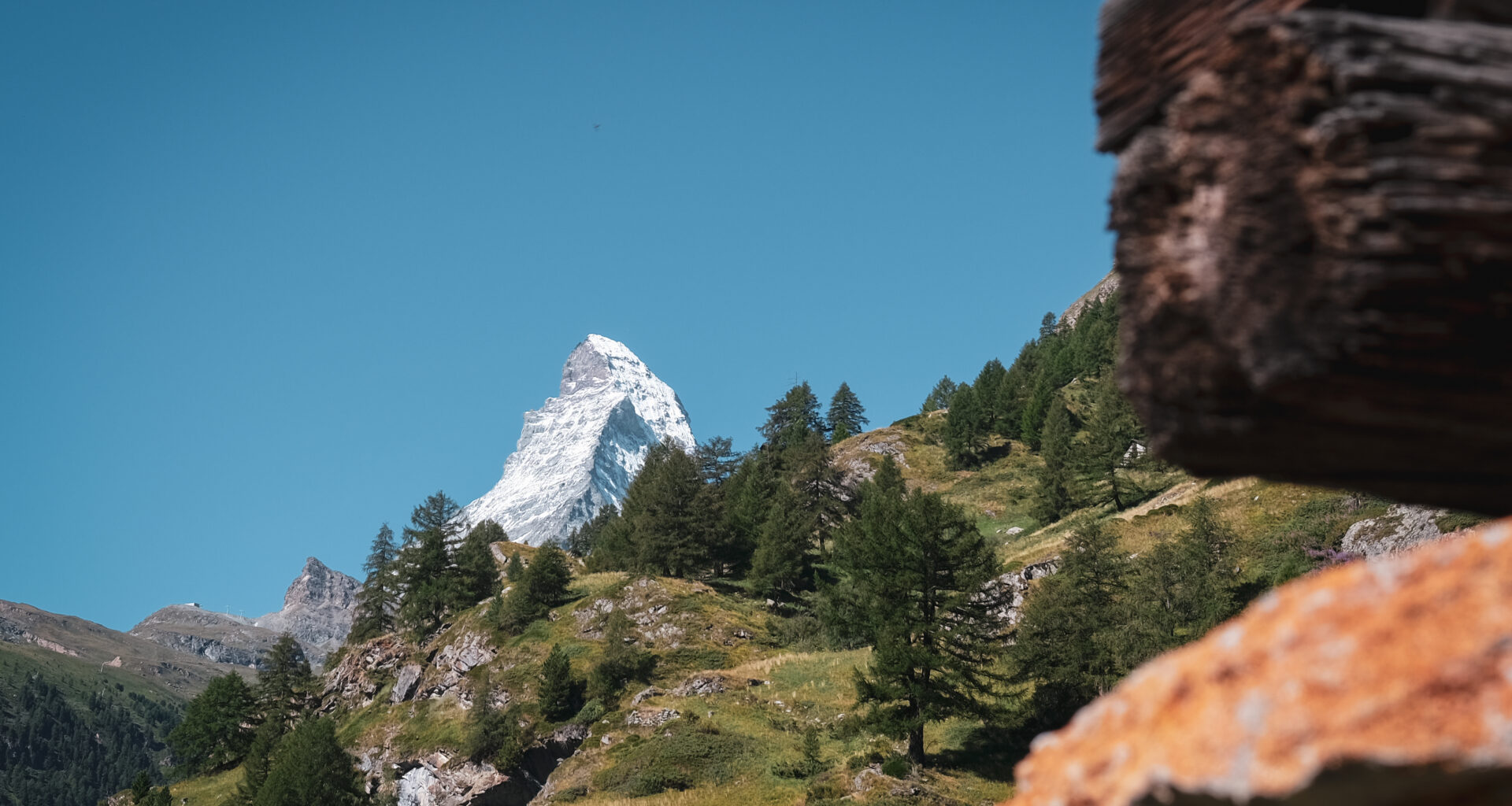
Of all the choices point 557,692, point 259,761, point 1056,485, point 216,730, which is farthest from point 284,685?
point 1056,485

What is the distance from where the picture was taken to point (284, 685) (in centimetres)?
6856

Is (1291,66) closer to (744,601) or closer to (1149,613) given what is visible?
(1149,613)

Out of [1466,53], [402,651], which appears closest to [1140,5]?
[1466,53]

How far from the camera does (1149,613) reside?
2570 centimetres

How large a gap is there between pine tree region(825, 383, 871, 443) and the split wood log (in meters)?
119

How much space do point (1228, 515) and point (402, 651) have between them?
57740mm

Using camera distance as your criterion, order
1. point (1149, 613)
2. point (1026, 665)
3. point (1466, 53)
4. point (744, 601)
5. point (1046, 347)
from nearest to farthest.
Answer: point (1466, 53) < point (1149, 613) < point (1026, 665) < point (744, 601) < point (1046, 347)

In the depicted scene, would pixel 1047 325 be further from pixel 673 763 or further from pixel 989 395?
pixel 673 763

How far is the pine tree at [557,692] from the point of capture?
44000 millimetres

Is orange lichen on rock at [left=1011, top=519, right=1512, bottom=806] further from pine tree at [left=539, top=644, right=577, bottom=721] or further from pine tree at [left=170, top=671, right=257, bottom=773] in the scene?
pine tree at [left=170, top=671, right=257, bottom=773]

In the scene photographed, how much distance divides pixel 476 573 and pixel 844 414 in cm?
6842

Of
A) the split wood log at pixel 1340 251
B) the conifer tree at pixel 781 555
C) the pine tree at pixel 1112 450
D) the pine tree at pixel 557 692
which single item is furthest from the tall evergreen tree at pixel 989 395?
the split wood log at pixel 1340 251

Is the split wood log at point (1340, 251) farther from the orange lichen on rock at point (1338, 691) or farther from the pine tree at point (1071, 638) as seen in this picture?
the pine tree at point (1071, 638)

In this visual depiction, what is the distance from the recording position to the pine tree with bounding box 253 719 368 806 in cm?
3750
